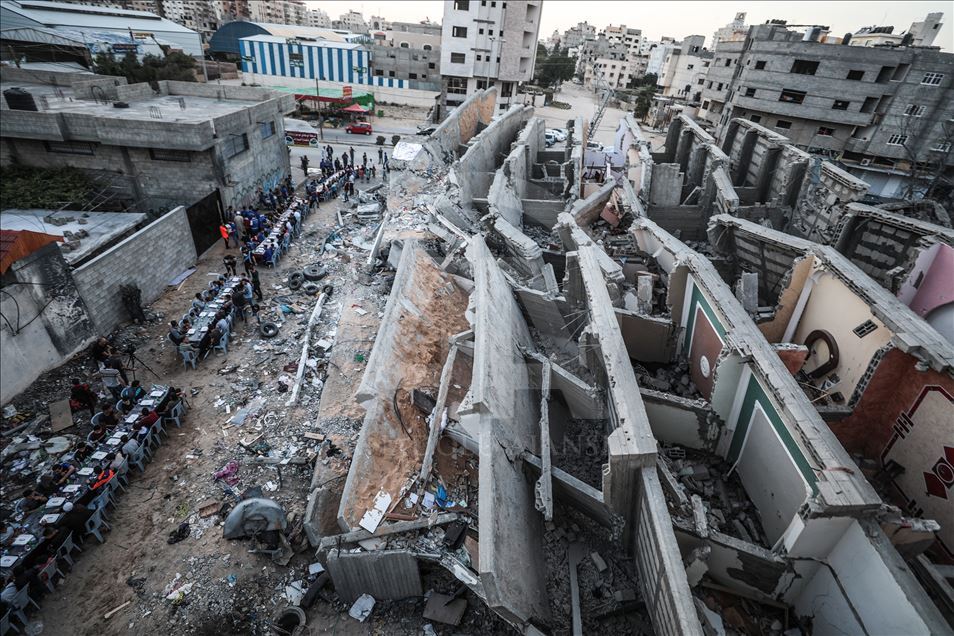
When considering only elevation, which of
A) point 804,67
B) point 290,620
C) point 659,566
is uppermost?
point 804,67

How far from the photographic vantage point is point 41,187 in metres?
14.2

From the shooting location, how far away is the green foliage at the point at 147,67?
99.1ft

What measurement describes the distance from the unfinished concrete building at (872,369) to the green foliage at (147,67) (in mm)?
36008

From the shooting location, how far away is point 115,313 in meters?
10.9

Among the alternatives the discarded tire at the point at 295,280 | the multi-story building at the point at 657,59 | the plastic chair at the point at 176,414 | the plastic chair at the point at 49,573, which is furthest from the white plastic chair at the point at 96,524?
the multi-story building at the point at 657,59

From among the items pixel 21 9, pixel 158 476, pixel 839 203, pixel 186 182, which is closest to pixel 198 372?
pixel 158 476

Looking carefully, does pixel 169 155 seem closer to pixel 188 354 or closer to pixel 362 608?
pixel 188 354

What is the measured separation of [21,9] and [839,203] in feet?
177

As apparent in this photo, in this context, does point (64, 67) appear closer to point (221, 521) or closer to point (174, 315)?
point (174, 315)

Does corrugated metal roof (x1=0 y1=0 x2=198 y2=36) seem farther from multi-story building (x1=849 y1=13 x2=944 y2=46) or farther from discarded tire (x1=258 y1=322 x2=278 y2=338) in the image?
multi-story building (x1=849 y1=13 x2=944 y2=46)

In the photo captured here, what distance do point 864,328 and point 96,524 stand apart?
11358 millimetres

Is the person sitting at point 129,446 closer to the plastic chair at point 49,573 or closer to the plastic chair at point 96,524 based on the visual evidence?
the plastic chair at point 96,524

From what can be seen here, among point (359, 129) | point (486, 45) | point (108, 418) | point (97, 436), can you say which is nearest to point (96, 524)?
point (97, 436)

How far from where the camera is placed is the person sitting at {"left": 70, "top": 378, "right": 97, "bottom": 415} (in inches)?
328
